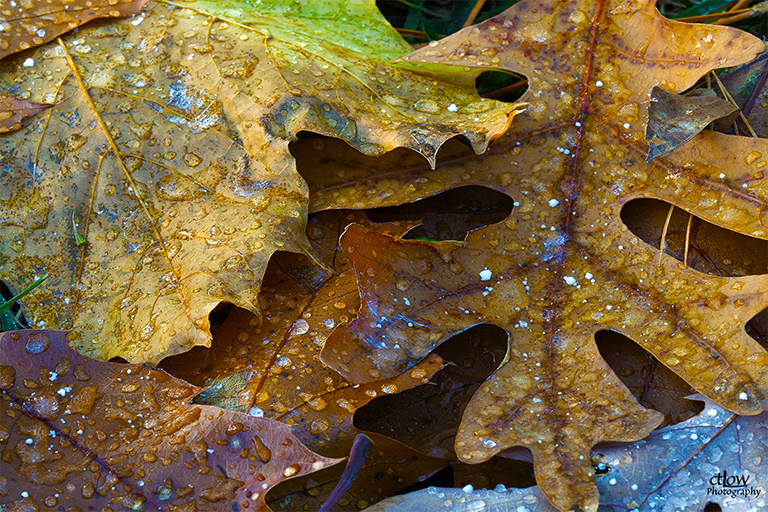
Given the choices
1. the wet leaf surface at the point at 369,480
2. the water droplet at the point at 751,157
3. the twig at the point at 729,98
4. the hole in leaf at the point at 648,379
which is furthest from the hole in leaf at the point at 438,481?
the twig at the point at 729,98

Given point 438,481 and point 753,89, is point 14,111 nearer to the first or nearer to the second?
point 438,481

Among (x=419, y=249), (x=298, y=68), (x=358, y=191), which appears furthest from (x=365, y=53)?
(x=419, y=249)

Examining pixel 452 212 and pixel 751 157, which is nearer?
pixel 751 157

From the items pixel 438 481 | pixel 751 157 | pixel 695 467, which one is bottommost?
pixel 438 481

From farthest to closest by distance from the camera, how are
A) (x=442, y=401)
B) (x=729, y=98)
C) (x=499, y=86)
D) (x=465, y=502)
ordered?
(x=499, y=86), (x=729, y=98), (x=442, y=401), (x=465, y=502)

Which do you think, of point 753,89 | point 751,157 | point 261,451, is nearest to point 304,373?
point 261,451

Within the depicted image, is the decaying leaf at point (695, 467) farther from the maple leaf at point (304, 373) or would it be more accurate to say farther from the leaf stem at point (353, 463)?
the leaf stem at point (353, 463)

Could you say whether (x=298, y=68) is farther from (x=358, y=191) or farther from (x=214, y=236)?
(x=214, y=236)
